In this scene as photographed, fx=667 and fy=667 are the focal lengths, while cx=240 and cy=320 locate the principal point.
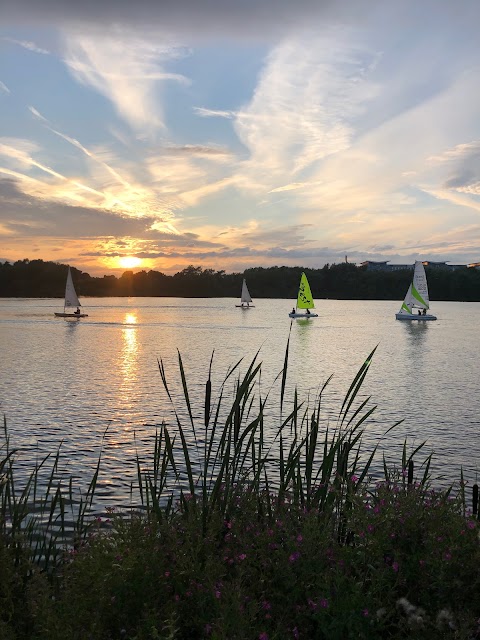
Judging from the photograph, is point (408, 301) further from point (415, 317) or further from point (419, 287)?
point (419, 287)

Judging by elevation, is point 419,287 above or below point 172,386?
above

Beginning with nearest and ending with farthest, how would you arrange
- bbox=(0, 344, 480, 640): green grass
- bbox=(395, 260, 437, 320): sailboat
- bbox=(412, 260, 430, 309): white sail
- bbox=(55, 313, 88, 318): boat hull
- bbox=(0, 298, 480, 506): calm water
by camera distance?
bbox=(0, 344, 480, 640): green grass
bbox=(0, 298, 480, 506): calm water
bbox=(412, 260, 430, 309): white sail
bbox=(395, 260, 437, 320): sailboat
bbox=(55, 313, 88, 318): boat hull

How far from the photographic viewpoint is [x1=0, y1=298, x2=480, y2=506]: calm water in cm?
1880

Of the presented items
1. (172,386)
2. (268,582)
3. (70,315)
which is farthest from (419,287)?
(268,582)

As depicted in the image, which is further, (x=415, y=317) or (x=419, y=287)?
(x=415, y=317)

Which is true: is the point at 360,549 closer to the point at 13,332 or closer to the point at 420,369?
the point at 420,369

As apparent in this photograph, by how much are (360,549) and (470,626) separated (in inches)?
35.3

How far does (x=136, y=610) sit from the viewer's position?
460 centimetres

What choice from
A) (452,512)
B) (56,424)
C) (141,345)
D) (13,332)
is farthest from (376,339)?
(452,512)

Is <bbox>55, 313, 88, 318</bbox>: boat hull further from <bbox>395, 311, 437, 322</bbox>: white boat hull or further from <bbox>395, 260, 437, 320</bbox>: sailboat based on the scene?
<bbox>395, 260, 437, 320</bbox>: sailboat

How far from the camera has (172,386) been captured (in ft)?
105

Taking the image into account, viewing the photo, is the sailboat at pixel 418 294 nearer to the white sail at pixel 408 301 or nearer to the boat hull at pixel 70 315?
the white sail at pixel 408 301

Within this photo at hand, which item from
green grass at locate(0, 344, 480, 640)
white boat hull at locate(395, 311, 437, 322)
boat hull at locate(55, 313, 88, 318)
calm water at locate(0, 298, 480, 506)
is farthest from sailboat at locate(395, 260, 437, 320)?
green grass at locate(0, 344, 480, 640)

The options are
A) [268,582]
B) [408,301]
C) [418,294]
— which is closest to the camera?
[268,582]
